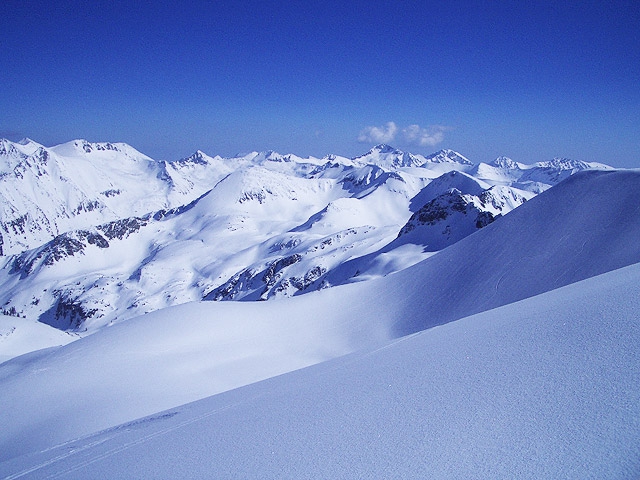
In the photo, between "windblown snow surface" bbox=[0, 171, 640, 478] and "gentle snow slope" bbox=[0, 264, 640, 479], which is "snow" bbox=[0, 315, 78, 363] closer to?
"windblown snow surface" bbox=[0, 171, 640, 478]

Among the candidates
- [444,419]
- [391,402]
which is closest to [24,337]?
[391,402]

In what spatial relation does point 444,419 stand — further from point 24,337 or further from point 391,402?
point 24,337

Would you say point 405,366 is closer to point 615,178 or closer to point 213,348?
point 213,348

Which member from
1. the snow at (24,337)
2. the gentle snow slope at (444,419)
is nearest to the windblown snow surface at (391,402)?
the gentle snow slope at (444,419)

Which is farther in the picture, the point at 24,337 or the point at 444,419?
the point at 24,337

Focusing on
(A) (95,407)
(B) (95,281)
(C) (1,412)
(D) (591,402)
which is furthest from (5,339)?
(B) (95,281)

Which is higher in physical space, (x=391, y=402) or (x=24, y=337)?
(x=24, y=337)

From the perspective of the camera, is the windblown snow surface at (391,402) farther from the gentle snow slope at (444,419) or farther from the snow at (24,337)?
the snow at (24,337)
